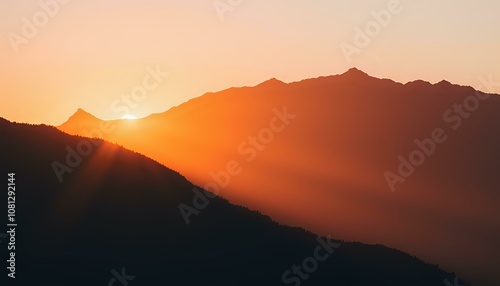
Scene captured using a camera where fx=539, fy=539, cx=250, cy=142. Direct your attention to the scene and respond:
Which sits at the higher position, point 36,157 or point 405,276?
point 36,157

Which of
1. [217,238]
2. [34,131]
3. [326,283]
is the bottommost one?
[326,283]

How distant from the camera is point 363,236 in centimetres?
18225

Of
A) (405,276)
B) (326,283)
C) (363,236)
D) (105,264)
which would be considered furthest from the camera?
(363,236)

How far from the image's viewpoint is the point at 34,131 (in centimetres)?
5356

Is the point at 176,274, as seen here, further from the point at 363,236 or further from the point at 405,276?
the point at 363,236

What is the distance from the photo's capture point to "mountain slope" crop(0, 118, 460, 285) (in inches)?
1531

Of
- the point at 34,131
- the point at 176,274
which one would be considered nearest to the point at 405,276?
the point at 176,274

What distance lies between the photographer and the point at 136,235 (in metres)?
43.8

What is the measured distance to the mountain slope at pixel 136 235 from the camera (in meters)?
38.9

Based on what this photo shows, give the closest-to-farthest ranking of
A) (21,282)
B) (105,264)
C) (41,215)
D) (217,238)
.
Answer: (21,282)
(105,264)
(41,215)
(217,238)

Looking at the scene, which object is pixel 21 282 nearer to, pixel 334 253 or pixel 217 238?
pixel 217 238

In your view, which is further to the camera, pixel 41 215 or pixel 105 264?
pixel 41 215

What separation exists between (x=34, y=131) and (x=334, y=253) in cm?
3215

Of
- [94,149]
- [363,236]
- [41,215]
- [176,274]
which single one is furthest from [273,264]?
[363,236]
